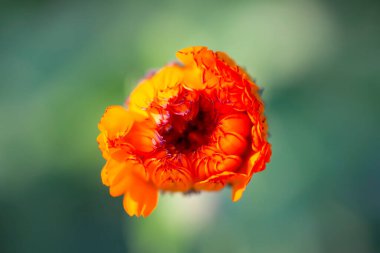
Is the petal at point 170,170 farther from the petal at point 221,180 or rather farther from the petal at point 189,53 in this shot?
the petal at point 189,53

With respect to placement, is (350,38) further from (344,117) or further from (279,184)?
(279,184)

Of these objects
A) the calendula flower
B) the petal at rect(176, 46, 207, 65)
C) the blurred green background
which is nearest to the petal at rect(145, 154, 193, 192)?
the calendula flower

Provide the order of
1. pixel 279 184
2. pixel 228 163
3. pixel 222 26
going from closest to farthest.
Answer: pixel 228 163 < pixel 279 184 < pixel 222 26

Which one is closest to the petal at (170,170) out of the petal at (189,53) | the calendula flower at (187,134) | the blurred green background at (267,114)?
the calendula flower at (187,134)

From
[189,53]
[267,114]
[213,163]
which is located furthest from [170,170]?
[267,114]

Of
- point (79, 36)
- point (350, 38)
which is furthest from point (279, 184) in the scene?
point (79, 36)

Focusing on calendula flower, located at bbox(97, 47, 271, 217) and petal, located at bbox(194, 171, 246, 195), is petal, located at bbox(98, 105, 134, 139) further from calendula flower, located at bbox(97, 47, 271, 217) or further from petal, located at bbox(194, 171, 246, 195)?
petal, located at bbox(194, 171, 246, 195)
